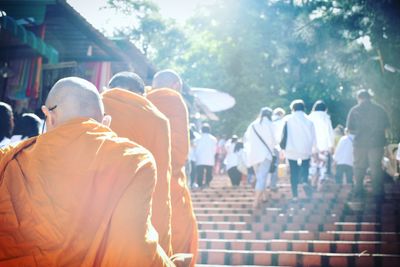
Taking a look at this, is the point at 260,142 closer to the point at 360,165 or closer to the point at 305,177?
the point at 305,177

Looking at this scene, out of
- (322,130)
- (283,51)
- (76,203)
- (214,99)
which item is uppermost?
(283,51)

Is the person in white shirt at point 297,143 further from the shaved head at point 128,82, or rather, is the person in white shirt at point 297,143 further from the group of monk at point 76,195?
the group of monk at point 76,195

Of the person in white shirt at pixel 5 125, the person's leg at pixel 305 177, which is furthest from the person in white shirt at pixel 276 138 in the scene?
the person in white shirt at pixel 5 125

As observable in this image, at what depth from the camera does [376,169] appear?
7328 mm

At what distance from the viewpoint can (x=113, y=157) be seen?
6.53 ft

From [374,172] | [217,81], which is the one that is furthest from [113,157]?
[217,81]

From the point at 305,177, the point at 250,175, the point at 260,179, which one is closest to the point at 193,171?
the point at 250,175

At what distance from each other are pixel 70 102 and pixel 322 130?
7.49 metres

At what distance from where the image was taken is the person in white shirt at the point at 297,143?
312 inches

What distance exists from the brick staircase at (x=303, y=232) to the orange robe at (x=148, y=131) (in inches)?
88.5

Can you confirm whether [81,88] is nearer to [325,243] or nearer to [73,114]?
[73,114]

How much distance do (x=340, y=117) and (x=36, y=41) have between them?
17962 mm

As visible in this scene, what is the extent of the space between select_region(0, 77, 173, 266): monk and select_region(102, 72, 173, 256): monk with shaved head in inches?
30.4

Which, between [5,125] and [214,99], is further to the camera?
[214,99]
